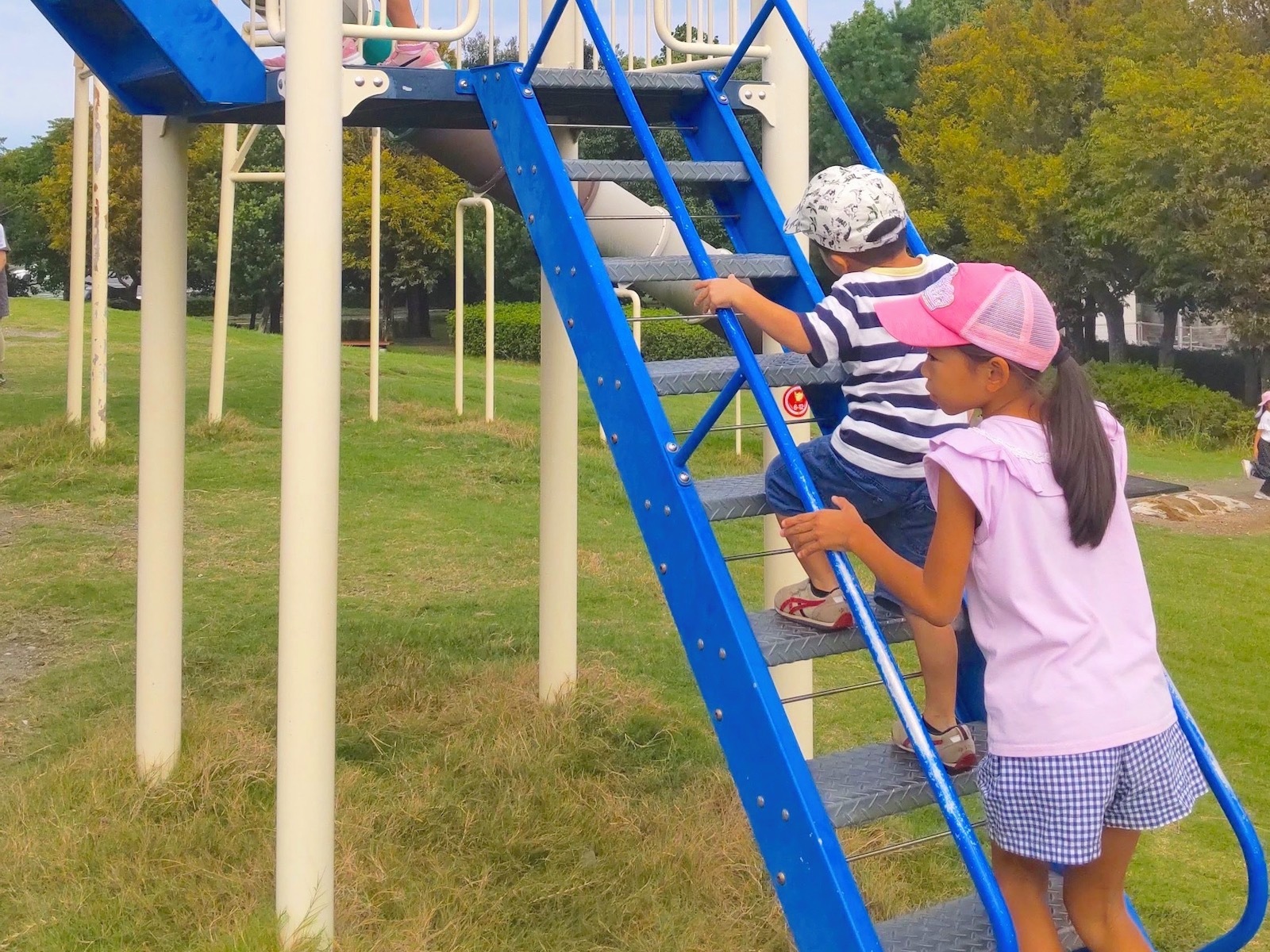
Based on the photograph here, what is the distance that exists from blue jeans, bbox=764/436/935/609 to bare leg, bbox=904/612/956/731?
16 centimetres

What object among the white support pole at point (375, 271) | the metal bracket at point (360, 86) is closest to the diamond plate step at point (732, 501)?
the metal bracket at point (360, 86)

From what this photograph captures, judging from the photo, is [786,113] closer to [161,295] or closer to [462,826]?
[161,295]

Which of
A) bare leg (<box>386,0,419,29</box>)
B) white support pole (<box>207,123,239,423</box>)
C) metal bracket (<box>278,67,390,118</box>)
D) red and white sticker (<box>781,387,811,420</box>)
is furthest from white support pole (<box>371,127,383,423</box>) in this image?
metal bracket (<box>278,67,390,118</box>)

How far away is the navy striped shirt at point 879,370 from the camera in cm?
326

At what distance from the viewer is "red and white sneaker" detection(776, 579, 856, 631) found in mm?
3529

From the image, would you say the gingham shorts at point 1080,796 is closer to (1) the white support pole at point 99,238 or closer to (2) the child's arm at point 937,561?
(2) the child's arm at point 937,561

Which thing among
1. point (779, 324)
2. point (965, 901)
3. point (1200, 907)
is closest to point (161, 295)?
point (779, 324)

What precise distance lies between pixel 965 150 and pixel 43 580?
21922 millimetres

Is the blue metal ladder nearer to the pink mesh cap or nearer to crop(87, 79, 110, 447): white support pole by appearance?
the pink mesh cap

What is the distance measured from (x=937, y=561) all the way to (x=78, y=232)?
32.9ft

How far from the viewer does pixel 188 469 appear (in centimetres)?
1097

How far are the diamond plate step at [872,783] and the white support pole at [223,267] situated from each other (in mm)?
7849

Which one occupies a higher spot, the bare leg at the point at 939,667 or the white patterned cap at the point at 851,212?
the white patterned cap at the point at 851,212

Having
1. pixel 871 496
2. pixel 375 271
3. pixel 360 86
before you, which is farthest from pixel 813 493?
pixel 375 271
